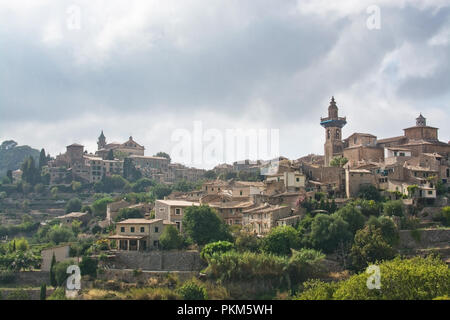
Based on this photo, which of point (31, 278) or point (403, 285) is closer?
point (403, 285)

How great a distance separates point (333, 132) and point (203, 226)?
29.7 m

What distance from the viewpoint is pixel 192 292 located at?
40.3 m

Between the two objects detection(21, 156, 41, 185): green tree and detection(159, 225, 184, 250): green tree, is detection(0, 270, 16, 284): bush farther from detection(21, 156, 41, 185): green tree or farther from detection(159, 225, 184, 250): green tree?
detection(21, 156, 41, 185): green tree

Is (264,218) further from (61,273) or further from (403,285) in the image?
(61,273)

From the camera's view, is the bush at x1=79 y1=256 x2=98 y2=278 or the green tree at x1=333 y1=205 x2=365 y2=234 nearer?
the bush at x1=79 y1=256 x2=98 y2=278

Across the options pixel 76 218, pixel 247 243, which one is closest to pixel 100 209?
pixel 76 218

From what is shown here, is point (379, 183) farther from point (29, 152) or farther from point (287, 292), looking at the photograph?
point (29, 152)

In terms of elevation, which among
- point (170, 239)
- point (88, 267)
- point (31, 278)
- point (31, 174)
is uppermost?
Result: point (31, 174)

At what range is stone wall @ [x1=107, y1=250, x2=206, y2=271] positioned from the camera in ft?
151

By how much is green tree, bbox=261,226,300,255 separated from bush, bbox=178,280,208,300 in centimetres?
728

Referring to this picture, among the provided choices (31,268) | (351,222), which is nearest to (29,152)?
(31,268)

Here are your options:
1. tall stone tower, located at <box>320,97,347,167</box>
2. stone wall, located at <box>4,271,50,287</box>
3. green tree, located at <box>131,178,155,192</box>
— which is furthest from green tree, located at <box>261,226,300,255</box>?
green tree, located at <box>131,178,155,192</box>

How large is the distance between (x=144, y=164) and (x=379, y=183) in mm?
65727

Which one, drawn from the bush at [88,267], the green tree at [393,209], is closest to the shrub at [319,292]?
the green tree at [393,209]
